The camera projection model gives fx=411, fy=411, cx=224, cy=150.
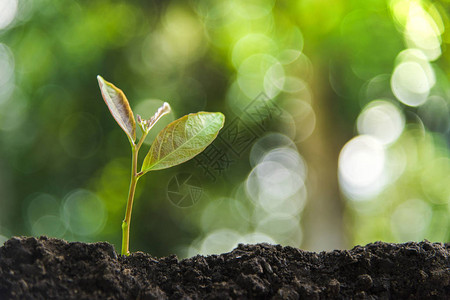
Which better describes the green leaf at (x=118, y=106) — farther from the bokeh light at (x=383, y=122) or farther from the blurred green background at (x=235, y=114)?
the bokeh light at (x=383, y=122)

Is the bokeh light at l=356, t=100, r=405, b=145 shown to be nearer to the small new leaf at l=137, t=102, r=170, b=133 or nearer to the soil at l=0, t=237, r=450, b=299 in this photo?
the soil at l=0, t=237, r=450, b=299

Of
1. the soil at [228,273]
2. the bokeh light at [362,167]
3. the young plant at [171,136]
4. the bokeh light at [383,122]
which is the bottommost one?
the soil at [228,273]

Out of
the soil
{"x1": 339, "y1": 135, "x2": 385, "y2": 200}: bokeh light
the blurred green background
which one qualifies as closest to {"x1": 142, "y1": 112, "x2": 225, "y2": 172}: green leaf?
the soil

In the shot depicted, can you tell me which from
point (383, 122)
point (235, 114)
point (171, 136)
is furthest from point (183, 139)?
point (383, 122)

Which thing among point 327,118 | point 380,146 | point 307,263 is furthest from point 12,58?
point 307,263

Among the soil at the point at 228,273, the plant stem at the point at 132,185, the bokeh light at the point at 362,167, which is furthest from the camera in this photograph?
the bokeh light at the point at 362,167

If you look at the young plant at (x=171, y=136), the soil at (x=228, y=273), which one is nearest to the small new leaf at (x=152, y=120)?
the young plant at (x=171, y=136)
